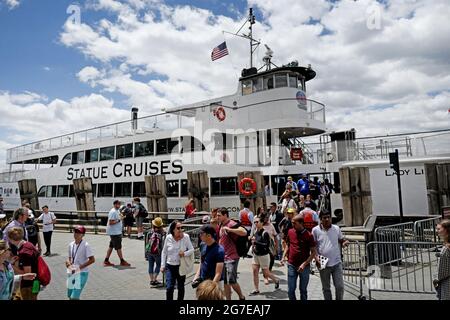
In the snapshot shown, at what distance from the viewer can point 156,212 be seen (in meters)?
14.4

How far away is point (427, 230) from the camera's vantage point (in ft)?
33.1

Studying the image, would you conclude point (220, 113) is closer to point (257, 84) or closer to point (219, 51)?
point (257, 84)

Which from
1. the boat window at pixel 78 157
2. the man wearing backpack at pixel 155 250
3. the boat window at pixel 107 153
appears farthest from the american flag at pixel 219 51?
the man wearing backpack at pixel 155 250

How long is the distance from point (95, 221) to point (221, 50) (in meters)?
11.6

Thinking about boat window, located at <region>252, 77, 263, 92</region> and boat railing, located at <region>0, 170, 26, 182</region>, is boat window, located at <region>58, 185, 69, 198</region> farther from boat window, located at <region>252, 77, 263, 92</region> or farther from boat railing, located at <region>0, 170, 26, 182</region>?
boat window, located at <region>252, 77, 263, 92</region>

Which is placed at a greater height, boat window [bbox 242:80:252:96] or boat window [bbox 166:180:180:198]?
boat window [bbox 242:80:252:96]

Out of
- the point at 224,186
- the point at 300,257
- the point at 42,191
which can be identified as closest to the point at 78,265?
the point at 300,257

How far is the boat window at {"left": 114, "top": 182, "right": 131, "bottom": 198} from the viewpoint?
18.3 m

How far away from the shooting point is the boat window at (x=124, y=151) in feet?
61.3

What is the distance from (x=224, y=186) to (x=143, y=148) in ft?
18.1

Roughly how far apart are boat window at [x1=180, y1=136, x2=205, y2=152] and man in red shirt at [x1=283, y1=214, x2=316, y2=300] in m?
11.9

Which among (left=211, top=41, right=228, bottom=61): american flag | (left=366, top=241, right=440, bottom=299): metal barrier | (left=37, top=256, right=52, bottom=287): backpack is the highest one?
(left=211, top=41, right=228, bottom=61): american flag

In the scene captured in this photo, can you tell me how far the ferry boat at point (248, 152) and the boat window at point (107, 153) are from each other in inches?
2.4

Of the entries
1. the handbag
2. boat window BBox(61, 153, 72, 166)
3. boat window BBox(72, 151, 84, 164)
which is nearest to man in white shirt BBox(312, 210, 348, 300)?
the handbag
